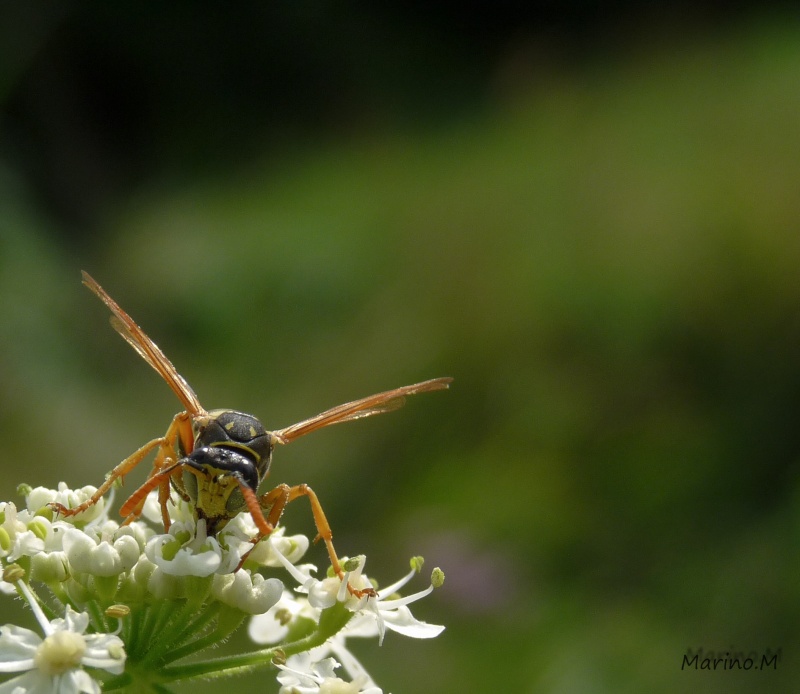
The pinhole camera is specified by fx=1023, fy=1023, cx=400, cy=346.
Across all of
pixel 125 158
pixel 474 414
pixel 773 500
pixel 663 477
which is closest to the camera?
pixel 773 500

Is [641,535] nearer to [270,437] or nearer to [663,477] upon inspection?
[663,477]

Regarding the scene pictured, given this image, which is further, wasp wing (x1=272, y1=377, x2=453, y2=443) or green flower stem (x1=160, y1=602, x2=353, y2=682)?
wasp wing (x1=272, y1=377, x2=453, y2=443)

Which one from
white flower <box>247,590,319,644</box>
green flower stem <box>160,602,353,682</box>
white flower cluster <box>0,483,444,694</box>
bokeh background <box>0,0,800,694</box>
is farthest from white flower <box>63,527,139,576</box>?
bokeh background <box>0,0,800,694</box>

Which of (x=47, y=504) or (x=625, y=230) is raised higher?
(x=47, y=504)

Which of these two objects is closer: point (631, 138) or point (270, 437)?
point (270, 437)

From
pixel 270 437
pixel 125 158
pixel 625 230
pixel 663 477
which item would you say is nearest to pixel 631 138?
pixel 625 230

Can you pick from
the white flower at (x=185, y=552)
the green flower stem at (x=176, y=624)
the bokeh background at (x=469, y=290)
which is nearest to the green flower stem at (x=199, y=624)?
the green flower stem at (x=176, y=624)

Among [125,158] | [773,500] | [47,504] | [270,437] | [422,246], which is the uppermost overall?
[125,158]

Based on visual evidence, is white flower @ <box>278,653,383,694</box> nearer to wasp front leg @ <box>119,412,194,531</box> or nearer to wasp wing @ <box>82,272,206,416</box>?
wasp front leg @ <box>119,412,194,531</box>
